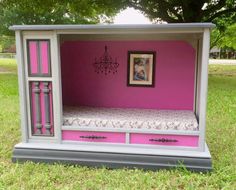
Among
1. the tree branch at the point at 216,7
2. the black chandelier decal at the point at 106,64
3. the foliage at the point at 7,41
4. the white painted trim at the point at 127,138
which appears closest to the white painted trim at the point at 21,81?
the white painted trim at the point at 127,138

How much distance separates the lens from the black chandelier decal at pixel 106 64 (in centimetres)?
586

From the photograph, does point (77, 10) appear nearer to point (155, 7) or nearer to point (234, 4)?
point (155, 7)

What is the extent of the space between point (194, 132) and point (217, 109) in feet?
13.6

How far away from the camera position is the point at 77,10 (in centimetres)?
1442

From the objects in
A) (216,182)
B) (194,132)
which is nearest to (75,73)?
(194,132)

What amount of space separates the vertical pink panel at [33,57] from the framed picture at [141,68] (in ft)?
6.81

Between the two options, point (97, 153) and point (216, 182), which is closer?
point (216, 182)

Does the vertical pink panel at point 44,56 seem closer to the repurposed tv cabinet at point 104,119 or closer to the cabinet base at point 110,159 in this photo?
the repurposed tv cabinet at point 104,119

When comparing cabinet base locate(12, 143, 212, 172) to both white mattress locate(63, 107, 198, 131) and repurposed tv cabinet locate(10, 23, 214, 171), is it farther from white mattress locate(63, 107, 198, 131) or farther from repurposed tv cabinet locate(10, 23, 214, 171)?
white mattress locate(63, 107, 198, 131)

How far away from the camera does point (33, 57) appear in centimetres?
429

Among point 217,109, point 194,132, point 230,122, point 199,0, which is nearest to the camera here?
point 194,132

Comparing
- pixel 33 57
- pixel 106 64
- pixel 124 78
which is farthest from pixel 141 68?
pixel 33 57

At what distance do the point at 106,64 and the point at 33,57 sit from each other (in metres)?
1.89

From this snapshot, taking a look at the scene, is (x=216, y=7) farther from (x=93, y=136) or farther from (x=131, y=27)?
(x=93, y=136)
